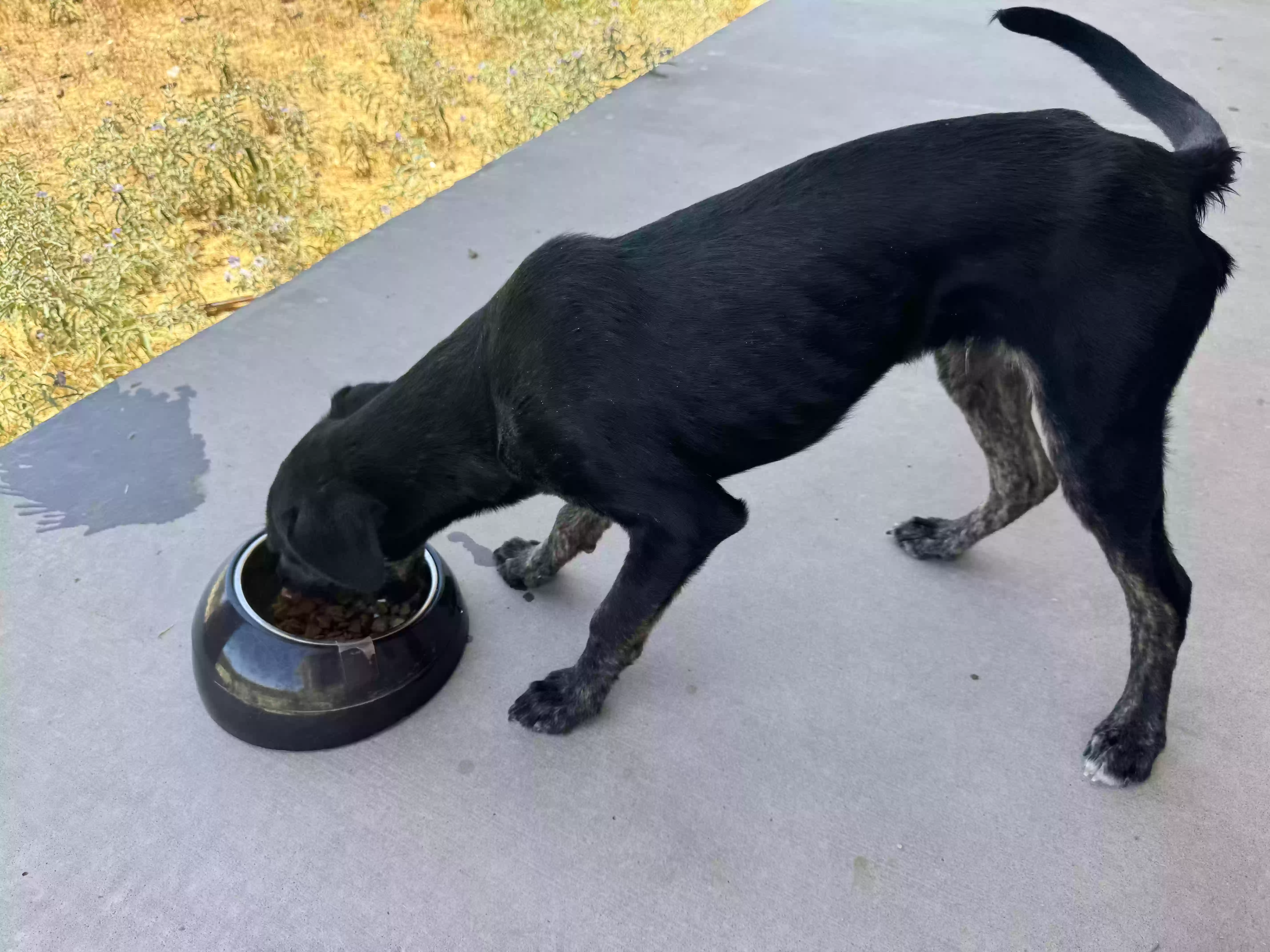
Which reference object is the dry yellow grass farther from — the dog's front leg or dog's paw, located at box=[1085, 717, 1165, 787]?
dog's paw, located at box=[1085, 717, 1165, 787]

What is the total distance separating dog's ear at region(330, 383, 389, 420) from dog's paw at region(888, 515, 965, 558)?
135 cm

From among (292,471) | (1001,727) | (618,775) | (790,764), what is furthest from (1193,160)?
(292,471)

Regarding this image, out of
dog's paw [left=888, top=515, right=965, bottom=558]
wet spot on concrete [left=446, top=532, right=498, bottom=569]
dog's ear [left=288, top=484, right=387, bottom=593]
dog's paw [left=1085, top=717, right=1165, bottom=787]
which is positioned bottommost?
dog's paw [left=1085, top=717, right=1165, bottom=787]

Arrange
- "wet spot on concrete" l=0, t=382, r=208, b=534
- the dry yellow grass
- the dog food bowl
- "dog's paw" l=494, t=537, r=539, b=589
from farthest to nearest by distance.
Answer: the dry yellow grass, "wet spot on concrete" l=0, t=382, r=208, b=534, "dog's paw" l=494, t=537, r=539, b=589, the dog food bowl

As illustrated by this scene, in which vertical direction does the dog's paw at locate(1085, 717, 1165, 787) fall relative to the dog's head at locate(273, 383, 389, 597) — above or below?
below

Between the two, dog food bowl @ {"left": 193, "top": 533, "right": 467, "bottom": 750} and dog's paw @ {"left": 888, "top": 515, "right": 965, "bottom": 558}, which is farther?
dog's paw @ {"left": 888, "top": 515, "right": 965, "bottom": 558}

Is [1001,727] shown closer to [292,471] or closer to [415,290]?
[292,471]

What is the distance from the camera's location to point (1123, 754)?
1.86 metres

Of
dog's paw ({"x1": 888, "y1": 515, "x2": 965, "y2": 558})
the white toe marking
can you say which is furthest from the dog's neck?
the white toe marking

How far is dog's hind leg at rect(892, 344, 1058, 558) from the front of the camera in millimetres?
2156

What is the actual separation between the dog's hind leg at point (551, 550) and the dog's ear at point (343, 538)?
1.77 ft

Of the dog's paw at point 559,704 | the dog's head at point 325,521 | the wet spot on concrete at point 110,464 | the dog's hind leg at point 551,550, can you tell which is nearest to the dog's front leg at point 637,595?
the dog's paw at point 559,704

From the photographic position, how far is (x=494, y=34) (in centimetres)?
617

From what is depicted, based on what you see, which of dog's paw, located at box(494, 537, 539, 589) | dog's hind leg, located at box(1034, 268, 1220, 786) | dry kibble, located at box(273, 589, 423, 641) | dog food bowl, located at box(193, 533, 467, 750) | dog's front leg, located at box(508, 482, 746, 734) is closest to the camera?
dog's hind leg, located at box(1034, 268, 1220, 786)
